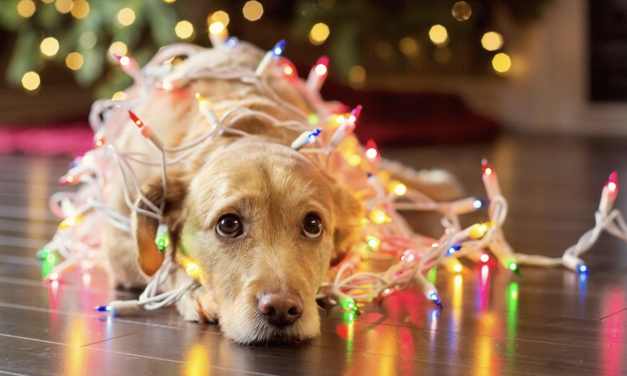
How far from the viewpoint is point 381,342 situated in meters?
1.81

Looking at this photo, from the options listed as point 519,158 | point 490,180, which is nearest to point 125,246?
point 490,180

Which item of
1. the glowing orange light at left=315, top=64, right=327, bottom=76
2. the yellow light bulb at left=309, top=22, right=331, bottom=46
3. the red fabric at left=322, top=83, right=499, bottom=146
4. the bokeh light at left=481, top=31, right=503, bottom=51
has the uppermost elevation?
the bokeh light at left=481, top=31, right=503, bottom=51

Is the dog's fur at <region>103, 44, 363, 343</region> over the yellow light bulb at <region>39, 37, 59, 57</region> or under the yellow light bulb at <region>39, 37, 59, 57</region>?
under

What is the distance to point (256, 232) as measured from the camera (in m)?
1.95

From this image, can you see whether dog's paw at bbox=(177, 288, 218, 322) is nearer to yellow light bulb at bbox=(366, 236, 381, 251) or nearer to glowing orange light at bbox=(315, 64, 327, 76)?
yellow light bulb at bbox=(366, 236, 381, 251)

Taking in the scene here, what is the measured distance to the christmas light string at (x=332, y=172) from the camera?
2195 millimetres

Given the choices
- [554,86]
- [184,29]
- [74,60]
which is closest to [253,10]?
[184,29]

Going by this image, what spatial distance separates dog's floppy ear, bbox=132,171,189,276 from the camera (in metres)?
2.13

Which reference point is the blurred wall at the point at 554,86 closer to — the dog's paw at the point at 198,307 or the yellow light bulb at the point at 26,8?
the yellow light bulb at the point at 26,8

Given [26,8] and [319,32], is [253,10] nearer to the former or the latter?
[319,32]

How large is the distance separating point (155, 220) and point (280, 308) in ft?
1.76

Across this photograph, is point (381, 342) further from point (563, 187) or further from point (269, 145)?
point (563, 187)

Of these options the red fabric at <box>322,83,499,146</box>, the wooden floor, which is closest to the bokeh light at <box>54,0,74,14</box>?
the red fabric at <box>322,83,499,146</box>

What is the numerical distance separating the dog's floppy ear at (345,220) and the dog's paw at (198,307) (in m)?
0.40
